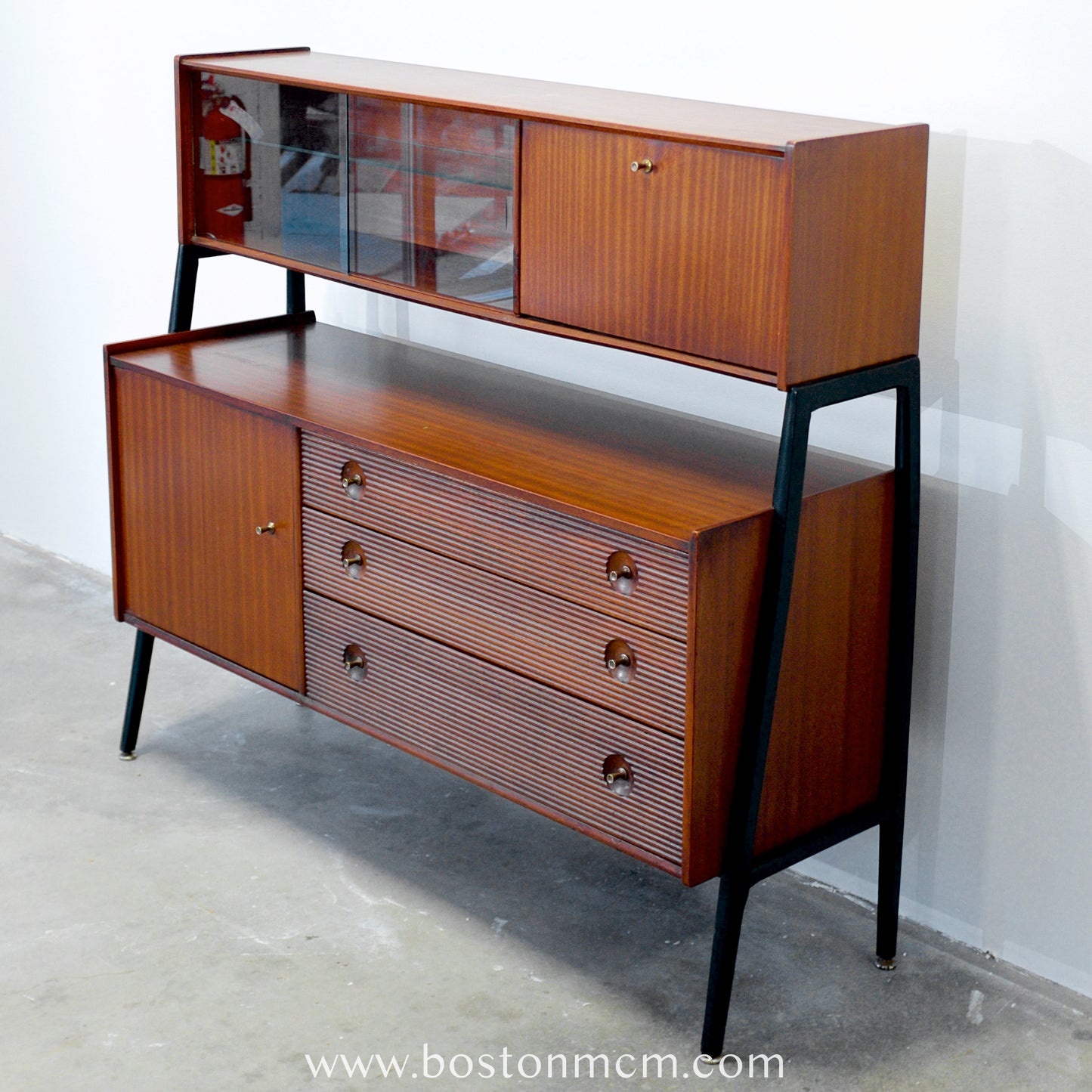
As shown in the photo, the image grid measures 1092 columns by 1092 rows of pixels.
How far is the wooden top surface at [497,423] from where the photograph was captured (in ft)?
7.68

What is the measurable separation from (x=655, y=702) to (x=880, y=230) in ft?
2.43

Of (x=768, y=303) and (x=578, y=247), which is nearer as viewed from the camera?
(x=768, y=303)

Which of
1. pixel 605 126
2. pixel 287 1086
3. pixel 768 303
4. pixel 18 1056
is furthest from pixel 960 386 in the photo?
pixel 18 1056

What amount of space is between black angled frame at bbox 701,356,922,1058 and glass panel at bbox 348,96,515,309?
586mm

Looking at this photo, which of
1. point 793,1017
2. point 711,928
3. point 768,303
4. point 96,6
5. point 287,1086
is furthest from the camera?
point 96,6

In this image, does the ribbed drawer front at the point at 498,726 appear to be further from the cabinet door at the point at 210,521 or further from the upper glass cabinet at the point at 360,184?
the upper glass cabinet at the point at 360,184

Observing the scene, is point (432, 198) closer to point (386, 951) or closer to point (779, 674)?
point (779, 674)

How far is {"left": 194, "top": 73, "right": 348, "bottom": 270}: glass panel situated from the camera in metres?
2.81

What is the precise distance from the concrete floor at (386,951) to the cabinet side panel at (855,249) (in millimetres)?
1052

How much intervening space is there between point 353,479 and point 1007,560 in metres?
1.07

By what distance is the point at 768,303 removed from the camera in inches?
84.7

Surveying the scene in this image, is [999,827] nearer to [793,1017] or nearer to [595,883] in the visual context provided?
[793,1017]

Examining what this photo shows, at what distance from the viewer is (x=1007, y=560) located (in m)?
2.52

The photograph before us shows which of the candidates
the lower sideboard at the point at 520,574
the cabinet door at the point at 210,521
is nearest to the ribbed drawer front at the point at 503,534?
the lower sideboard at the point at 520,574
